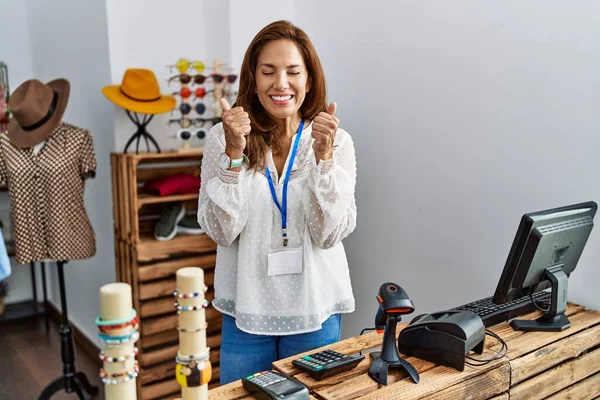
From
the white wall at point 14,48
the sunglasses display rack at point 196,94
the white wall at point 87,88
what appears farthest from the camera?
the white wall at point 14,48

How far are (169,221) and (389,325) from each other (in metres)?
1.62

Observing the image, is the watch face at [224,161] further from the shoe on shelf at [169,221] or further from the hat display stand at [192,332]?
the shoe on shelf at [169,221]

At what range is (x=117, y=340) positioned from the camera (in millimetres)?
812

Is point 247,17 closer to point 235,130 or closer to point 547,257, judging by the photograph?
point 235,130

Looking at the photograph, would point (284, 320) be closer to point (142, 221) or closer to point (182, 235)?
point (182, 235)

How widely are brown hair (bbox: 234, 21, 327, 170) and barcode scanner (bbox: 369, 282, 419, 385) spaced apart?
550 millimetres

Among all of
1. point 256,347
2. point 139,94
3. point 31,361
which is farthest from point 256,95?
point 31,361

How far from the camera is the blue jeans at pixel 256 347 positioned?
5.32ft

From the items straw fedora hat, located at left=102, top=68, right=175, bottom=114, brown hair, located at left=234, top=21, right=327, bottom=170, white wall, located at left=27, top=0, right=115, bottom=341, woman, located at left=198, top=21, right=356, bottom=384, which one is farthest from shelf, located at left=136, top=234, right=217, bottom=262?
brown hair, located at left=234, top=21, right=327, bottom=170

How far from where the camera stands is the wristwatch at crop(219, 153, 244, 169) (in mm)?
1479

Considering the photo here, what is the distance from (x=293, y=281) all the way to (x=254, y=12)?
5.96 feet

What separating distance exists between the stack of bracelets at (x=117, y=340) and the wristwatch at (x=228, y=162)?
27.6 inches

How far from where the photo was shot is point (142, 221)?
2832 mm

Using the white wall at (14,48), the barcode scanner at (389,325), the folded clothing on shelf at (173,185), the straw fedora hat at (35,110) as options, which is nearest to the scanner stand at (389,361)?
the barcode scanner at (389,325)
